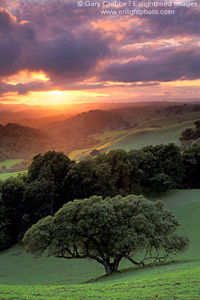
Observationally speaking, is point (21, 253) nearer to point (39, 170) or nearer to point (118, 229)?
point (39, 170)

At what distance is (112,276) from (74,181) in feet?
107

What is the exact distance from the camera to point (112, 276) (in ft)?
81.4

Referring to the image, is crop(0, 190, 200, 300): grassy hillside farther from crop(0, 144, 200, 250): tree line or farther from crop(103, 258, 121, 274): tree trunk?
crop(0, 144, 200, 250): tree line

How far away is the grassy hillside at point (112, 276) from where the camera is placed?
14203 millimetres

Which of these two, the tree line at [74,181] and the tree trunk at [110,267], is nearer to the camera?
the tree trunk at [110,267]

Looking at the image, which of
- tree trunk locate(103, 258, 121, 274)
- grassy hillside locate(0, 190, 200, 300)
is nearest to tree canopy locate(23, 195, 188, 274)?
tree trunk locate(103, 258, 121, 274)

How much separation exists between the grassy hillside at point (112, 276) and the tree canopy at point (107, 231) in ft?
7.55

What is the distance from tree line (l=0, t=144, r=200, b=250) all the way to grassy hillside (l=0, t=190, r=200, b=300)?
5260 mm

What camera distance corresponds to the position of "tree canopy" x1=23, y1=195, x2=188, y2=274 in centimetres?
2577

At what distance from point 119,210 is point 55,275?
13.0 metres

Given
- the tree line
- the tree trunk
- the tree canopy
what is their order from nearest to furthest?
the tree canopy
the tree trunk
the tree line

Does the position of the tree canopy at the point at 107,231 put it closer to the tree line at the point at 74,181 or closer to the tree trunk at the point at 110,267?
the tree trunk at the point at 110,267

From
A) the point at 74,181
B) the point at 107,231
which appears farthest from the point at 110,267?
the point at 74,181

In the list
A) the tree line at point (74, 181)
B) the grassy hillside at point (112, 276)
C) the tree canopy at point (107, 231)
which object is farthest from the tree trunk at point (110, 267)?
the tree line at point (74, 181)
